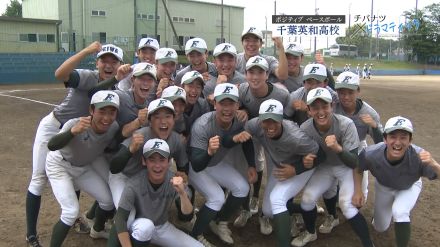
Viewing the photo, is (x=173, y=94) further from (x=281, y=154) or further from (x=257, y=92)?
(x=281, y=154)

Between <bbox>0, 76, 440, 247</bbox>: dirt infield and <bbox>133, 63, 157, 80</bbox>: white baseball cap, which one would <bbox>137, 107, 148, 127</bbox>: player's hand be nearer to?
<bbox>133, 63, 157, 80</bbox>: white baseball cap

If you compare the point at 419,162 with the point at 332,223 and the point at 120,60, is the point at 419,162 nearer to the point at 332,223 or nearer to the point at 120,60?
the point at 332,223

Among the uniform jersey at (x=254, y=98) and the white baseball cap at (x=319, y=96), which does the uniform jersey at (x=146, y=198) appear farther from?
the white baseball cap at (x=319, y=96)

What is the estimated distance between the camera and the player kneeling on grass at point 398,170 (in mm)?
3809

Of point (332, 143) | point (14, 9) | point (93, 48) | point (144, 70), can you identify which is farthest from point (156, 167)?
point (14, 9)

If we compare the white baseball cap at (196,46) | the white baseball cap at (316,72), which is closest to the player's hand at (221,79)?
the white baseball cap at (196,46)

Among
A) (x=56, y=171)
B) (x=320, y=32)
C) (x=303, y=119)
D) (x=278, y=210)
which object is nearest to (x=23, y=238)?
(x=56, y=171)

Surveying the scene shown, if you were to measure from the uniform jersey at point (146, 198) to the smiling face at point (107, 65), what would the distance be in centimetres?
112

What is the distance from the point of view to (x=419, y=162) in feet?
12.8

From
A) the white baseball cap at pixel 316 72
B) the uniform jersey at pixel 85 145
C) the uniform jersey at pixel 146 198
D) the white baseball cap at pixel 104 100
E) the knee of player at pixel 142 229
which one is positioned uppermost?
the white baseball cap at pixel 316 72

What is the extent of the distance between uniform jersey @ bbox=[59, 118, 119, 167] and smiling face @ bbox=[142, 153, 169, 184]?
1.50 feet

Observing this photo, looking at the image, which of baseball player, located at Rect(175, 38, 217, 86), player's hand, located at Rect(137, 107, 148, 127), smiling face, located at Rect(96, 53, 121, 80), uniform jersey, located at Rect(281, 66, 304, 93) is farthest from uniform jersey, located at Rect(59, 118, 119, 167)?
uniform jersey, located at Rect(281, 66, 304, 93)

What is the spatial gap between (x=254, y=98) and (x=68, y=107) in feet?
6.10

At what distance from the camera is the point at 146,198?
3672mm
